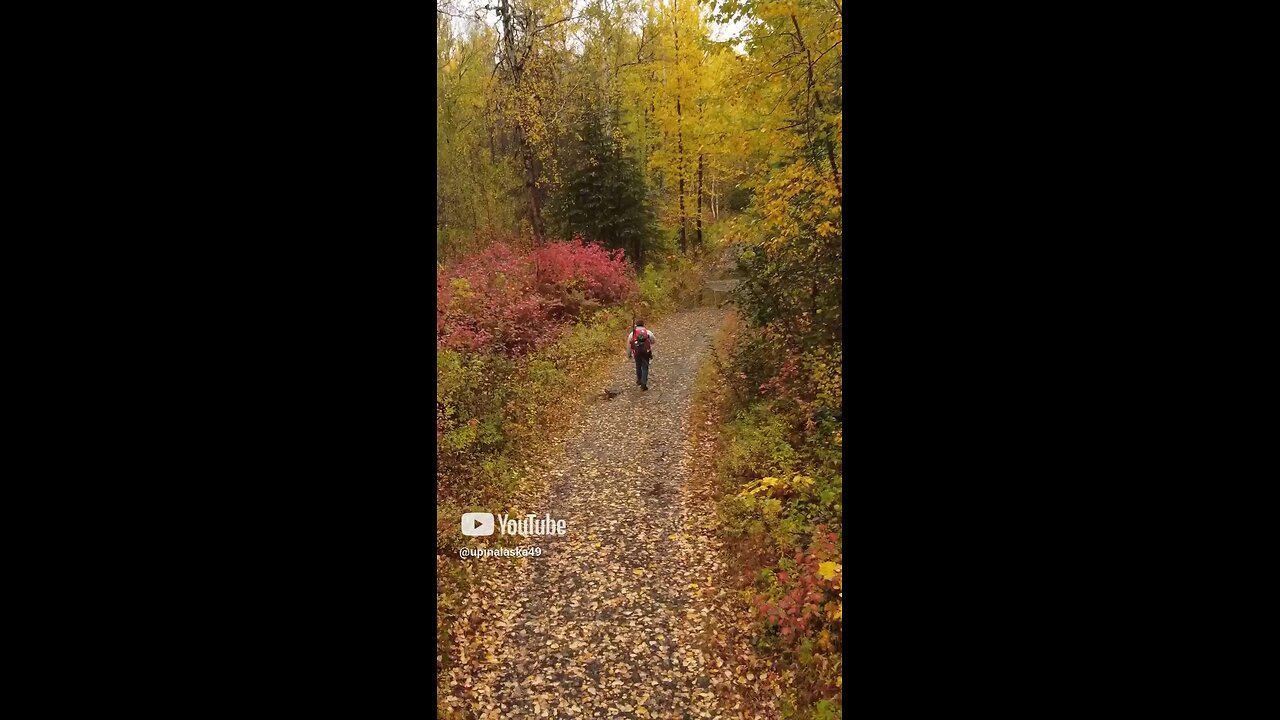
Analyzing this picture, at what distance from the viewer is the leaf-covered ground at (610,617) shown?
4527mm

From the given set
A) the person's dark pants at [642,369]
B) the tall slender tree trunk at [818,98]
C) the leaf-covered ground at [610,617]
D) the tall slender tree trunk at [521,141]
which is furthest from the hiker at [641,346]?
the tall slender tree trunk at [818,98]

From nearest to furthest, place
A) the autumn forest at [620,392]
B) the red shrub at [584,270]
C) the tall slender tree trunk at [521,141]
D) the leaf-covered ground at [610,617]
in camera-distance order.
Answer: the leaf-covered ground at [610,617], the autumn forest at [620,392], the tall slender tree trunk at [521,141], the red shrub at [584,270]

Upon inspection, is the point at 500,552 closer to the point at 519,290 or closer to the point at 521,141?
the point at 519,290

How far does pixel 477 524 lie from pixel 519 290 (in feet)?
19.9

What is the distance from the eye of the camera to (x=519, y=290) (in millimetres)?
11000

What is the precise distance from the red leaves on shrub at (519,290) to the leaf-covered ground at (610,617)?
3153 millimetres

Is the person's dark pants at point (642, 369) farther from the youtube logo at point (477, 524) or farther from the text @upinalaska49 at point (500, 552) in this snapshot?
the text @upinalaska49 at point (500, 552)

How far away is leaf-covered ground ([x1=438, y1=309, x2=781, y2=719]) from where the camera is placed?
453 centimetres

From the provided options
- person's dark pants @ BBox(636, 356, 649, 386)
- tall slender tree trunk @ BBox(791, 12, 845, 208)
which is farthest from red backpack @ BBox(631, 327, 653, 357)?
tall slender tree trunk @ BBox(791, 12, 845, 208)

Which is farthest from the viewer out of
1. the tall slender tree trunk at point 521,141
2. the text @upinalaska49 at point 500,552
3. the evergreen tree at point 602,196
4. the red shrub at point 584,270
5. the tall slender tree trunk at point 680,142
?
the tall slender tree trunk at point 680,142

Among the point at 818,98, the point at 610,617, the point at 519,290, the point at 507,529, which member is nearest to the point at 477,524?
the point at 507,529

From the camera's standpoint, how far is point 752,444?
752 cm

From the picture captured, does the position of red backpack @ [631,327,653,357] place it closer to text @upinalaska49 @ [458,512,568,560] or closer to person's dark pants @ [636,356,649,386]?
person's dark pants @ [636,356,649,386]
